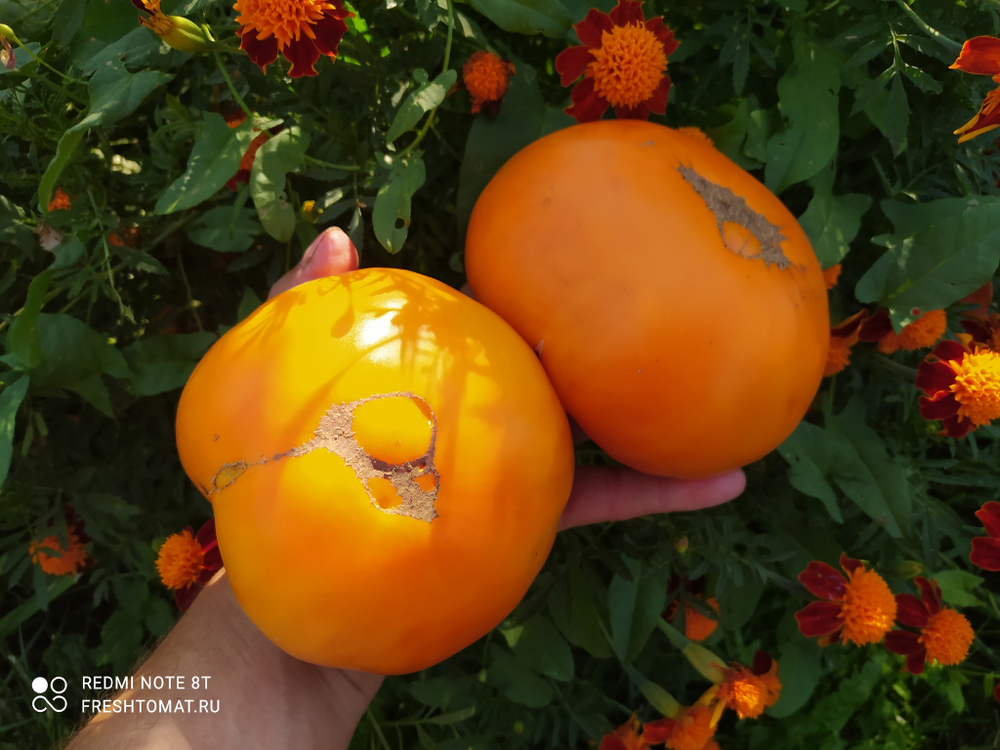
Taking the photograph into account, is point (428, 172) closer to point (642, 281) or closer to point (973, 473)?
point (642, 281)

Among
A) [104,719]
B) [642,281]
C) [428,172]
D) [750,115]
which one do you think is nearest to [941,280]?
[750,115]

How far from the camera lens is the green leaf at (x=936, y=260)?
2.81ft

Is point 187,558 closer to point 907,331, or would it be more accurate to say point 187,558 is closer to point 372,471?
point 372,471

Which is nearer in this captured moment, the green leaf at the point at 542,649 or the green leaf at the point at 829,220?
the green leaf at the point at 829,220

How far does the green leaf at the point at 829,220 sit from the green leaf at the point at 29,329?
1.03 metres

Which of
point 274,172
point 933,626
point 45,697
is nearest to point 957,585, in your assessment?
point 933,626

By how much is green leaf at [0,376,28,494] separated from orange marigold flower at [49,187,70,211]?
0.26 m

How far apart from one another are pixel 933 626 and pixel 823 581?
22 cm

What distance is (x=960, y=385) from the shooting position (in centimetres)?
86

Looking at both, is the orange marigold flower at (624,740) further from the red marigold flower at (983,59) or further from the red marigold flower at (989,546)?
the red marigold flower at (983,59)

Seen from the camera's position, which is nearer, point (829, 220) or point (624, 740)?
point (829, 220)

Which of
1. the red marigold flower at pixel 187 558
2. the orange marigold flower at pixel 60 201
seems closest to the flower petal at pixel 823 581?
the red marigold flower at pixel 187 558

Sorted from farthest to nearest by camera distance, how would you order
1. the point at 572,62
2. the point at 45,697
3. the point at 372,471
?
1. the point at 45,697
2. the point at 572,62
3. the point at 372,471

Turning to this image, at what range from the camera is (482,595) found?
25.9 inches
